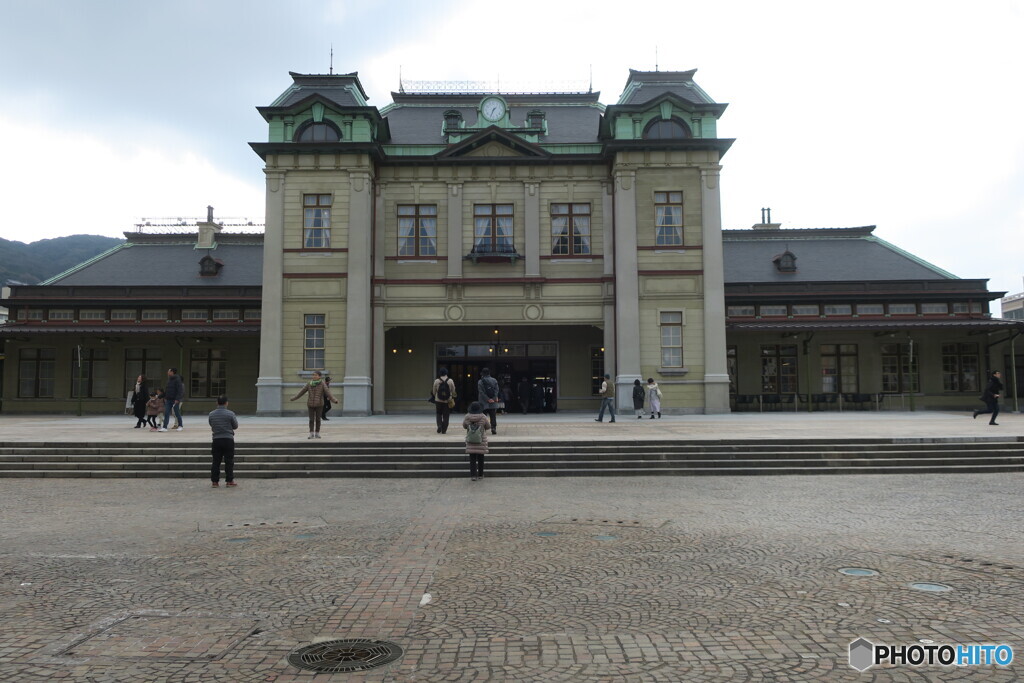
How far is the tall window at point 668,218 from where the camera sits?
2877 cm

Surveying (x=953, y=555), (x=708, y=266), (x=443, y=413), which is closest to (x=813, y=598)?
(x=953, y=555)

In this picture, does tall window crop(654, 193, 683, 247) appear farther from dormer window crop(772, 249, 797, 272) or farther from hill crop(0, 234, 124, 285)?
hill crop(0, 234, 124, 285)

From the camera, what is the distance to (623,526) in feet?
29.8

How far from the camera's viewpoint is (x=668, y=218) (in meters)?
28.8

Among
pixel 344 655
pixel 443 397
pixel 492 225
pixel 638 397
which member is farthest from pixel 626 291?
pixel 344 655

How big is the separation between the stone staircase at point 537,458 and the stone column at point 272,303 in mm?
11898

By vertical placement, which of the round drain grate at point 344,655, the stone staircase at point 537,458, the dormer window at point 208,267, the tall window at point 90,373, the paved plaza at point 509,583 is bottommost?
the round drain grate at point 344,655

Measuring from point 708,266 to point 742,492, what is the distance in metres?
17.6

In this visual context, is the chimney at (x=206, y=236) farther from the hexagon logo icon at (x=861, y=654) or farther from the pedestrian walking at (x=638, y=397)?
the hexagon logo icon at (x=861, y=654)

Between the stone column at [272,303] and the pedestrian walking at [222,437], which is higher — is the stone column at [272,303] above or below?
above

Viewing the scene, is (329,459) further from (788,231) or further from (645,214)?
(788,231)

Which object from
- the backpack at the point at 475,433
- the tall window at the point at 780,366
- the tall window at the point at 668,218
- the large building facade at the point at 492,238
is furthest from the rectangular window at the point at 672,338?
the backpack at the point at 475,433

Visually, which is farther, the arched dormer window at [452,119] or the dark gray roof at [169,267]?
the dark gray roof at [169,267]

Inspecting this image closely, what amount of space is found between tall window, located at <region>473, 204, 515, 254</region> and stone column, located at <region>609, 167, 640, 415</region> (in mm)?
4342
